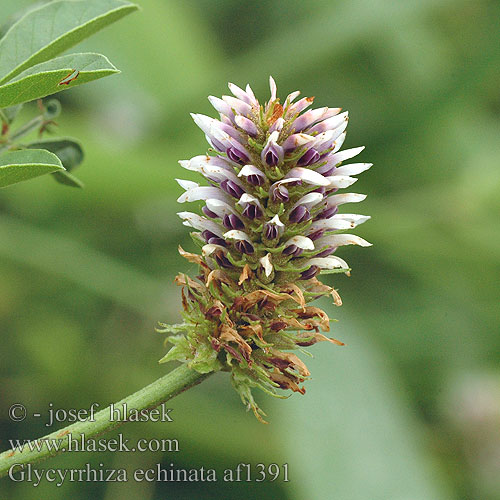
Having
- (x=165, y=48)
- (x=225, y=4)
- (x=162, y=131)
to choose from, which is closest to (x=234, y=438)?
(x=162, y=131)

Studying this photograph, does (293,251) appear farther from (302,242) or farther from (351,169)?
(351,169)

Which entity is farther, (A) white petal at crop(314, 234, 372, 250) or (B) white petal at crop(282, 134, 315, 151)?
(A) white petal at crop(314, 234, 372, 250)

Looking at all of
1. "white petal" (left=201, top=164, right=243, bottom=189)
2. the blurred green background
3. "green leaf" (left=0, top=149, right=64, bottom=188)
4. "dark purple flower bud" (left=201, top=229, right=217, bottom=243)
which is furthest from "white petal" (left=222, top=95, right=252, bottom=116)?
the blurred green background

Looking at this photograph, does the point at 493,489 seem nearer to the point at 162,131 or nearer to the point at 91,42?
the point at 162,131

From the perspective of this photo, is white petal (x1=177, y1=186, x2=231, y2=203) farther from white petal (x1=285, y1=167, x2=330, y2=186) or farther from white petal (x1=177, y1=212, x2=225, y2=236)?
white petal (x1=285, y1=167, x2=330, y2=186)

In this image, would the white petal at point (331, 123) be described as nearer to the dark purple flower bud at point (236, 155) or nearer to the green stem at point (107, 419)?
the dark purple flower bud at point (236, 155)

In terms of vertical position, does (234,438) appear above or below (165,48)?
below

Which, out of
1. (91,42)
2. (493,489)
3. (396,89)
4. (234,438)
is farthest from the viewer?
(396,89)
